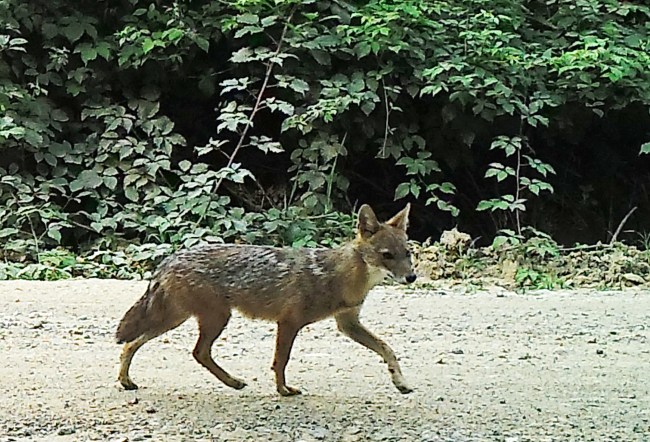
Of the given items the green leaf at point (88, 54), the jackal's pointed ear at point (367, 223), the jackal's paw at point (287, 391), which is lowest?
the jackal's paw at point (287, 391)

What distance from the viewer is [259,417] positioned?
3.23 meters

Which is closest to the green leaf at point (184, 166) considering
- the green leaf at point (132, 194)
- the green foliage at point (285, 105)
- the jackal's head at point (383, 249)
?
the green foliage at point (285, 105)

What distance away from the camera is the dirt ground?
10.1 ft

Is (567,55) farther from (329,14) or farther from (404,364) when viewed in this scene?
(404,364)

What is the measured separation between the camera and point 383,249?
3689 millimetres

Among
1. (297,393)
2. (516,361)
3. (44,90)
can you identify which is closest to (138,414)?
(297,393)

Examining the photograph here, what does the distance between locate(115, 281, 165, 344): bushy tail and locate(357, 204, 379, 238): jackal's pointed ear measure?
801mm

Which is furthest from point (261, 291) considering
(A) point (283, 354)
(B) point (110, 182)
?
(B) point (110, 182)

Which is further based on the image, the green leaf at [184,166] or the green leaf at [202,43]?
the green leaf at [202,43]

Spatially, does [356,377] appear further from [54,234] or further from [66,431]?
[54,234]

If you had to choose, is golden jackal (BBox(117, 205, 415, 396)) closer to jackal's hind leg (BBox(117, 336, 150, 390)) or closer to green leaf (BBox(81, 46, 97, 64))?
jackal's hind leg (BBox(117, 336, 150, 390))

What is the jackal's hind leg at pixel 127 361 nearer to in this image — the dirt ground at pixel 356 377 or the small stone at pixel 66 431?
the dirt ground at pixel 356 377

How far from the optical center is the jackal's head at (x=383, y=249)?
144 inches

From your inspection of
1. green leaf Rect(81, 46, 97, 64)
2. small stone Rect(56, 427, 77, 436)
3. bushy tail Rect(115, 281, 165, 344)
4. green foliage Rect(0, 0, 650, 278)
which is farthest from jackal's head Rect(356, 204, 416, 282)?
green leaf Rect(81, 46, 97, 64)
